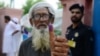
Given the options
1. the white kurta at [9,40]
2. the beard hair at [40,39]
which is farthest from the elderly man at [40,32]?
the white kurta at [9,40]

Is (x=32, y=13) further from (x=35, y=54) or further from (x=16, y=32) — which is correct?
(x=16, y=32)

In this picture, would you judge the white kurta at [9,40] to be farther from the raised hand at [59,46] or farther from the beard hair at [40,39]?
the raised hand at [59,46]

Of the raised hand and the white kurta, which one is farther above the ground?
the raised hand

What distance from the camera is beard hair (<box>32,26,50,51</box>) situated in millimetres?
2940

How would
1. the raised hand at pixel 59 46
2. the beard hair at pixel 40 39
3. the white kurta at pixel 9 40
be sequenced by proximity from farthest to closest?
the white kurta at pixel 9 40 → the beard hair at pixel 40 39 → the raised hand at pixel 59 46

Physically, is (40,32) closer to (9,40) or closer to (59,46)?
(59,46)

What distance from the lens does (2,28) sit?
10.1 metres

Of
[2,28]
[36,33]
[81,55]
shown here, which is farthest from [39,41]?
[2,28]

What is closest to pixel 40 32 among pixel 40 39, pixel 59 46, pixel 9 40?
pixel 40 39

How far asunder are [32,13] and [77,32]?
1583 millimetres

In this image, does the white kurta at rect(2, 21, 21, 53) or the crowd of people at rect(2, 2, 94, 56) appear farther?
the white kurta at rect(2, 21, 21, 53)

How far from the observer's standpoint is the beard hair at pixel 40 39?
2.94 m

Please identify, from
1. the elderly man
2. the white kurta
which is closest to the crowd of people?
A: the elderly man

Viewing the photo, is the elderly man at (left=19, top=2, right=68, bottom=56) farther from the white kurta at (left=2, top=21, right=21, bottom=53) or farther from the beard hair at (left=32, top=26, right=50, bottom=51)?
the white kurta at (left=2, top=21, right=21, bottom=53)
